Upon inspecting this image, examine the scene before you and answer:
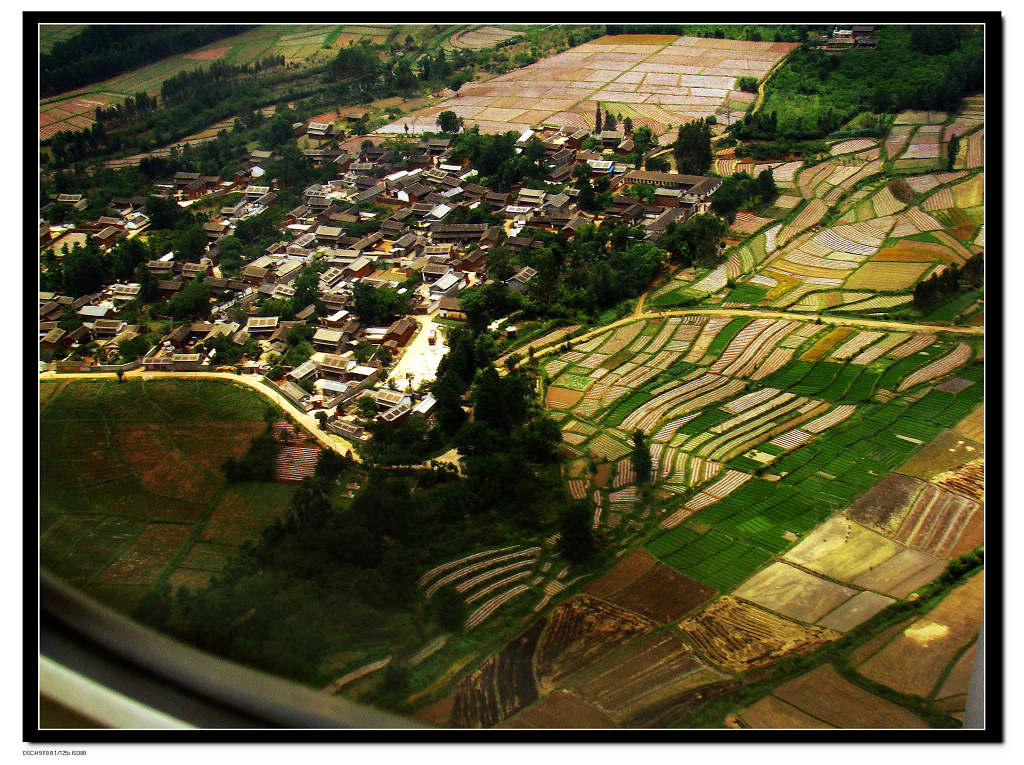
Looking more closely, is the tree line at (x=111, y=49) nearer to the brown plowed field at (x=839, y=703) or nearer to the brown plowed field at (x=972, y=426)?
the brown plowed field at (x=839, y=703)

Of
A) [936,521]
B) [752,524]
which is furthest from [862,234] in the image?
[752,524]

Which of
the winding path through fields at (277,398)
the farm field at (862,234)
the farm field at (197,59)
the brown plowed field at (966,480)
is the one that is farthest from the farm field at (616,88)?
the brown plowed field at (966,480)

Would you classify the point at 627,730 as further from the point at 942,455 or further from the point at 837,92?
the point at 837,92

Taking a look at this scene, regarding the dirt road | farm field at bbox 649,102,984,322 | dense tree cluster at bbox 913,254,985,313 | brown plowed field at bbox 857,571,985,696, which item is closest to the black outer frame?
brown plowed field at bbox 857,571,985,696

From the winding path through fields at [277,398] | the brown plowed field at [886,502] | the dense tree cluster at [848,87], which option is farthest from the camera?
the dense tree cluster at [848,87]

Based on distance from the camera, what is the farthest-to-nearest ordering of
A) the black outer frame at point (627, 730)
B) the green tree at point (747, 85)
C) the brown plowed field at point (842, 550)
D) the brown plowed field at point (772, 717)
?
the green tree at point (747, 85), the brown plowed field at point (842, 550), the brown plowed field at point (772, 717), the black outer frame at point (627, 730)

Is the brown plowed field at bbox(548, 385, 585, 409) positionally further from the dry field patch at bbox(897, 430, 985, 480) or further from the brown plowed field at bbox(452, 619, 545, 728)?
the brown plowed field at bbox(452, 619, 545, 728)

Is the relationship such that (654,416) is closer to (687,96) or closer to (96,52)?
(96,52)
